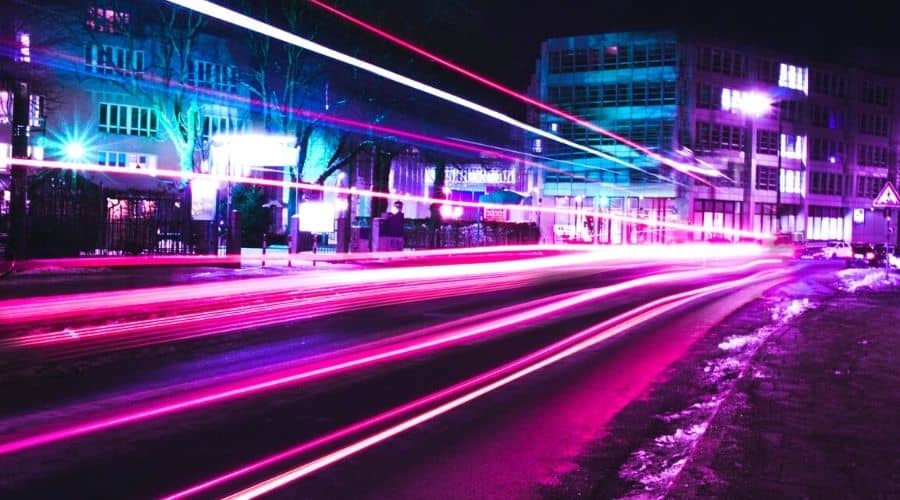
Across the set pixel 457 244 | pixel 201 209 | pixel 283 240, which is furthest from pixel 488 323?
pixel 283 240

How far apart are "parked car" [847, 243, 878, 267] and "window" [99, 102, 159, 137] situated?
39.8m

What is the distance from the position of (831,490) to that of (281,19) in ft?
115

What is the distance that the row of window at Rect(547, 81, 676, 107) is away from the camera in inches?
2753

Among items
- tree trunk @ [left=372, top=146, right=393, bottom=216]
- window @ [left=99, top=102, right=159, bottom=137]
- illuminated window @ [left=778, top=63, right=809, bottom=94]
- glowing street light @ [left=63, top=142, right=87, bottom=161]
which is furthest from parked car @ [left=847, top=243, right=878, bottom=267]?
glowing street light @ [left=63, top=142, right=87, bottom=161]

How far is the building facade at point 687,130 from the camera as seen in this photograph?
6988cm

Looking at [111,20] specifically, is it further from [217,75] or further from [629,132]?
[629,132]

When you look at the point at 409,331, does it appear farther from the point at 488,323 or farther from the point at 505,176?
the point at 505,176

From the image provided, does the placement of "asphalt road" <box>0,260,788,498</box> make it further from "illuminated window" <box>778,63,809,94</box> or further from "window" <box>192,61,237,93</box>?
"illuminated window" <box>778,63,809,94</box>

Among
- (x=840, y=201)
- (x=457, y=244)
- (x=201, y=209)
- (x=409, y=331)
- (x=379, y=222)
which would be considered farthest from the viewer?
(x=840, y=201)

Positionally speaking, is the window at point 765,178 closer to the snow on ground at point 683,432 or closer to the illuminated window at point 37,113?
the illuminated window at point 37,113

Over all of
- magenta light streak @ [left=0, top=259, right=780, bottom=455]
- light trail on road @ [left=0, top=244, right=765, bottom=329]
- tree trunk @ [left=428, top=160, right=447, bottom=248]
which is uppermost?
tree trunk @ [left=428, top=160, right=447, bottom=248]

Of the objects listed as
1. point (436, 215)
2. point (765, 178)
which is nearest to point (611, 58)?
point (765, 178)

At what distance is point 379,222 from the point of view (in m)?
35.5

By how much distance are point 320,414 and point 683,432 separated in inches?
133
